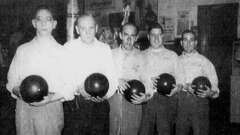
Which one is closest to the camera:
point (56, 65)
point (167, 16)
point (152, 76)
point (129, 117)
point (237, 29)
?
point (56, 65)

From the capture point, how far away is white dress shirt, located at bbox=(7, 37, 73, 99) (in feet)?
7.68

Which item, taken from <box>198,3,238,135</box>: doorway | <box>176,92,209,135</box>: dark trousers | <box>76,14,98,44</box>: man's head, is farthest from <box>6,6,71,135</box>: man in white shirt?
<box>198,3,238,135</box>: doorway

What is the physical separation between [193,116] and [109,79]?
1.05 meters

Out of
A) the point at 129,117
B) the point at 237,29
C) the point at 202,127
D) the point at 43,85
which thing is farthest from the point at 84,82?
the point at 237,29

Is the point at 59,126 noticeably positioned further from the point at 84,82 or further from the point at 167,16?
the point at 167,16

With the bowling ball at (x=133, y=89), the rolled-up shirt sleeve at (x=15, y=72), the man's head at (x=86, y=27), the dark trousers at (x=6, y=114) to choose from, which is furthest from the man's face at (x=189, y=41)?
the dark trousers at (x=6, y=114)

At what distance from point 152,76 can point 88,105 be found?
835 millimetres

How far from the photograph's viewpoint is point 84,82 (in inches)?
99.4

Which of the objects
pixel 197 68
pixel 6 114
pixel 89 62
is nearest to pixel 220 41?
pixel 197 68

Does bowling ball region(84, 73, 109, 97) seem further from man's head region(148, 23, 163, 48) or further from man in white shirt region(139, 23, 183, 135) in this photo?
man's head region(148, 23, 163, 48)

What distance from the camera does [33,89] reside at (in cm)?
222

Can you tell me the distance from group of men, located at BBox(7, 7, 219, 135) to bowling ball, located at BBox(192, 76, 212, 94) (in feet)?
0.17

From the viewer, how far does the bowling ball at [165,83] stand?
2.84m

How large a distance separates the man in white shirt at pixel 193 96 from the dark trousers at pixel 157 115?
18 cm
